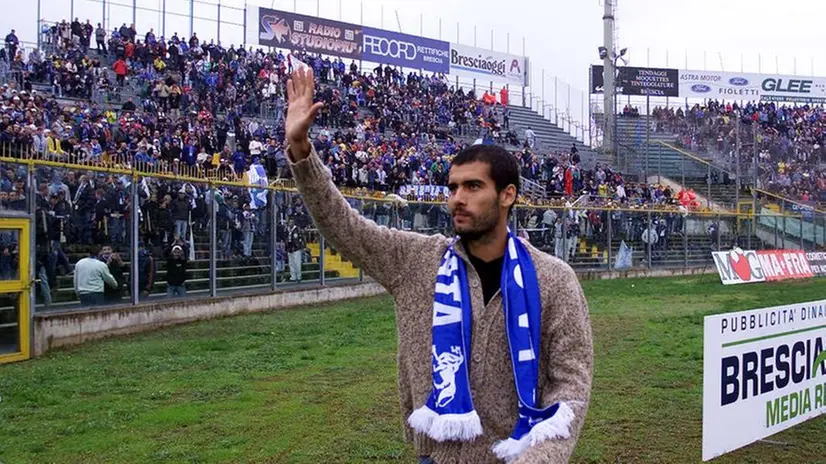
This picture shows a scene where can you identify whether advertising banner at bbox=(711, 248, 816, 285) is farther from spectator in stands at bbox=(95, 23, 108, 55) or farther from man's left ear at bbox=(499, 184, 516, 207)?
spectator in stands at bbox=(95, 23, 108, 55)

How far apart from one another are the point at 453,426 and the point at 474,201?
800 mm

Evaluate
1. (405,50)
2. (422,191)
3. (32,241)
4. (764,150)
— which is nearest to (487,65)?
(405,50)

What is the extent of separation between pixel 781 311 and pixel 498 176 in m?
4.59

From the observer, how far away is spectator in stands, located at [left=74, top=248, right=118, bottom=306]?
12453 mm

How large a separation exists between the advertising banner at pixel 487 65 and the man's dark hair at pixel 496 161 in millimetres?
47087

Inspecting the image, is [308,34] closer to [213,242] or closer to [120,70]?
[120,70]

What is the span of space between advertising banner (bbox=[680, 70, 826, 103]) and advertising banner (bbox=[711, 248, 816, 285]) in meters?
39.5

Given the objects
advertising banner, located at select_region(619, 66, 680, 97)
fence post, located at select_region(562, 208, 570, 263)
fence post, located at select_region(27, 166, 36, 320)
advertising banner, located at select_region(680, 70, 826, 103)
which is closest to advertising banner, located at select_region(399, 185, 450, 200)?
fence post, located at select_region(562, 208, 570, 263)

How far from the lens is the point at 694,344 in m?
11.8

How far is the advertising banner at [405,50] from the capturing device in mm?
43969

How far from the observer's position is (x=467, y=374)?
9.30ft

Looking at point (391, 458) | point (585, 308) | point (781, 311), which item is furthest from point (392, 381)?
point (585, 308)

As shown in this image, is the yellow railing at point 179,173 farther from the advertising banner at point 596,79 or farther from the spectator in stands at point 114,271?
the advertising banner at point 596,79

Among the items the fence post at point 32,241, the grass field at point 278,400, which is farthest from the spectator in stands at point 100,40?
the fence post at point 32,241
